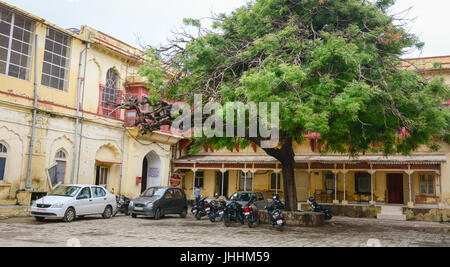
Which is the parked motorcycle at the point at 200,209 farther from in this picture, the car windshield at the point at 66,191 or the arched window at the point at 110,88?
the arched window at the point at 110,88

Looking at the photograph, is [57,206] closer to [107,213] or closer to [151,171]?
[107,213]

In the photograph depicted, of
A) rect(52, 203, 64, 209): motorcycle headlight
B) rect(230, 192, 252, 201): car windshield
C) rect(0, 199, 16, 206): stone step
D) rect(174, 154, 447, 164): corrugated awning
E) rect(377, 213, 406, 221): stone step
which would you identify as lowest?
rect(377, 213, 406, 221): stone step

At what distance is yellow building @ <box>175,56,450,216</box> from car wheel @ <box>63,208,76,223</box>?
12968mm

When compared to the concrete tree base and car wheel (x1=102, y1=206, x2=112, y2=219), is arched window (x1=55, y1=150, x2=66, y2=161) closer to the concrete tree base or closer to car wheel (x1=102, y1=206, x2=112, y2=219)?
car wheel (x1=102, y1=206, x2=112, y2=219)

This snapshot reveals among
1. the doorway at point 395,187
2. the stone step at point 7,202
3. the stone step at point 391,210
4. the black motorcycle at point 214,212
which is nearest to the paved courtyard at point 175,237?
the black motorcycle at point 214,212

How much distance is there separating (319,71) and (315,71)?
7.8 inches

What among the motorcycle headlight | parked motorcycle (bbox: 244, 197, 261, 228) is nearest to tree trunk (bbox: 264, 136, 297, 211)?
parked motorcycle (bbox: 244, 197, 261, 228)

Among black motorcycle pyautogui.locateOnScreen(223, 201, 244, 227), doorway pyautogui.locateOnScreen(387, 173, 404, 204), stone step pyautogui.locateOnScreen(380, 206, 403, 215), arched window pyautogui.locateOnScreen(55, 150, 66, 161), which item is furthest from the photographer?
doorway pyautogui.locateOnScreen(387, 173, 404, 204)

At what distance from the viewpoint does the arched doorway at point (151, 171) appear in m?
27.4

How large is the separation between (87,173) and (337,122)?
14909 mm

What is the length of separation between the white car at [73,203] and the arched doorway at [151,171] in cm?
982

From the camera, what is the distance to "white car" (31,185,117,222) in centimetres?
1427
